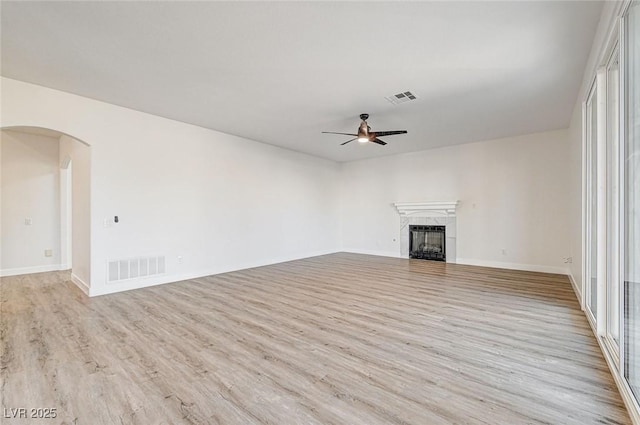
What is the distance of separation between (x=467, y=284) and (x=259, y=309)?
3593mm

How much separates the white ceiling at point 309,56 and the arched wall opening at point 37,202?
97.4 inches

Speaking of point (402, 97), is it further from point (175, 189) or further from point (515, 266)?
point (515, 266)

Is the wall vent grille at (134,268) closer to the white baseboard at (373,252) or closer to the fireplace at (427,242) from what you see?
the white baseboard at (373,252)

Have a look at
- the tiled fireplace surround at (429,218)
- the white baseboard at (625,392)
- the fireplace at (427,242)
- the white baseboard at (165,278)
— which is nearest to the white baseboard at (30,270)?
the white baseboard at (165,278)

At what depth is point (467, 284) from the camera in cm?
502

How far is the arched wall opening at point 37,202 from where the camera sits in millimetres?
5660

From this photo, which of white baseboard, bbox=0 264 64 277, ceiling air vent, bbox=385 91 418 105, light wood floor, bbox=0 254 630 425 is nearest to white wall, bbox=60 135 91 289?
light wood floor, bbox=0 254 630 425

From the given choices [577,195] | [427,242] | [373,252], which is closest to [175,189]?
[373,252]

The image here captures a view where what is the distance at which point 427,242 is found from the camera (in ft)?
25.3

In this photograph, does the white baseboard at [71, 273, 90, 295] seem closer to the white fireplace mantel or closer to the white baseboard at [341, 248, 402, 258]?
the white baseboard at [341, 248, 402, 258]

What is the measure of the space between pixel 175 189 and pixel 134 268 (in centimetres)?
152

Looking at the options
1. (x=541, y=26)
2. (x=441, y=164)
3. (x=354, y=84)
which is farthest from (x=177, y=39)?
(x=441, y=164)

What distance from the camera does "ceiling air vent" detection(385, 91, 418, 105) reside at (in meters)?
4.10

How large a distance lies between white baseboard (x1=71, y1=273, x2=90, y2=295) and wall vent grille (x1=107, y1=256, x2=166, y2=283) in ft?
1.21
